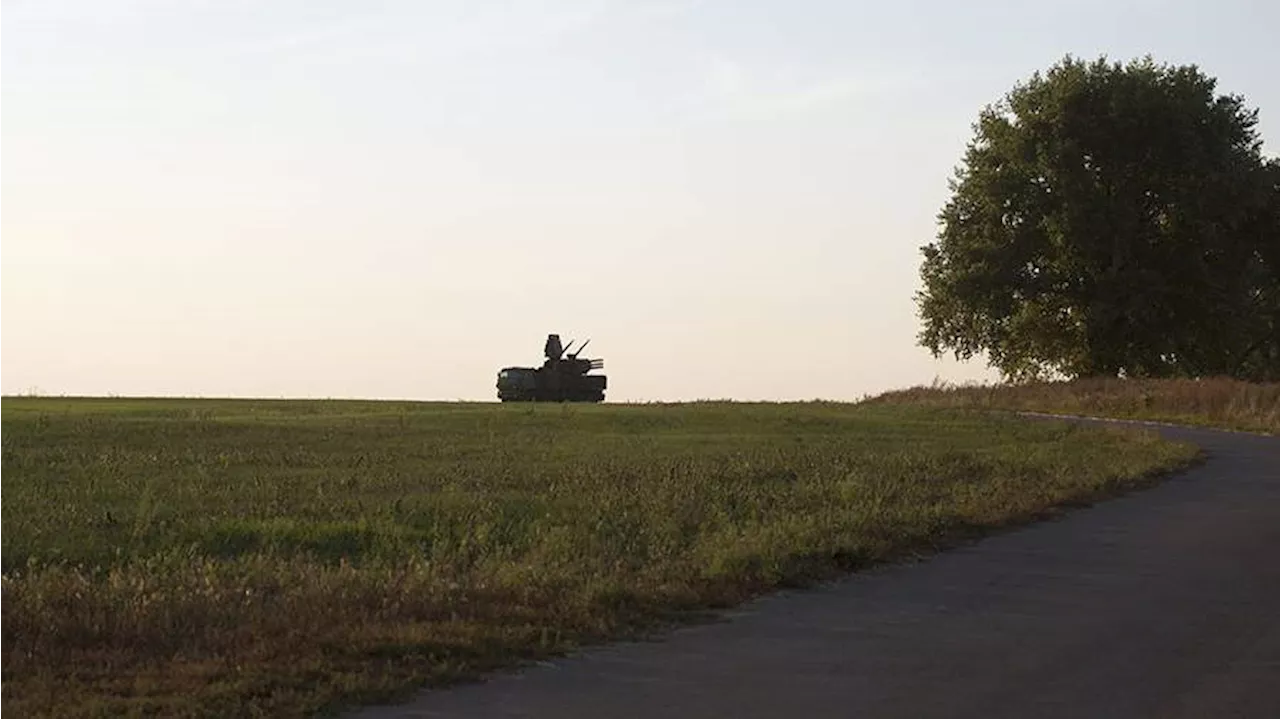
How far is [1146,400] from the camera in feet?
171

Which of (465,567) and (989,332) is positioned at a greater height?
(989,332)

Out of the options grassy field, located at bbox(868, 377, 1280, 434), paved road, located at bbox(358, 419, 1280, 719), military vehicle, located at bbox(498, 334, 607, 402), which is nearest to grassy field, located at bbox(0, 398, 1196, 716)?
paved road, located at bbox(358, 419, 1280, 719)

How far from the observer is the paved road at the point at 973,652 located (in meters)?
9.56

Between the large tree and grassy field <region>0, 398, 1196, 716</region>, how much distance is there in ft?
82.8

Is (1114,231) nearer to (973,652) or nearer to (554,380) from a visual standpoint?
(554,380)

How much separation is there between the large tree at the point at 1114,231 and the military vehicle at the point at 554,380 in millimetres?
20843

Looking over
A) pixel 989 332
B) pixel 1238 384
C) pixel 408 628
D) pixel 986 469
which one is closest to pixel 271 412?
pixel 989 332

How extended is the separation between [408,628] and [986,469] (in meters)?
17.8

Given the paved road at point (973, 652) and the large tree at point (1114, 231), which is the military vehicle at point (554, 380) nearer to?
the large tree at point (1114, 231)

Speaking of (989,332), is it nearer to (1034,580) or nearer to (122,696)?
(1034,580)

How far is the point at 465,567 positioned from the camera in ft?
49.8

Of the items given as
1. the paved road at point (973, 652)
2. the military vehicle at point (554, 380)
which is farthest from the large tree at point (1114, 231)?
the paved road at point (973, 652)

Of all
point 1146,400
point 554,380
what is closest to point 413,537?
point 1146,400

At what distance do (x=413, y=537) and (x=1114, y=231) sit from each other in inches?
1963
